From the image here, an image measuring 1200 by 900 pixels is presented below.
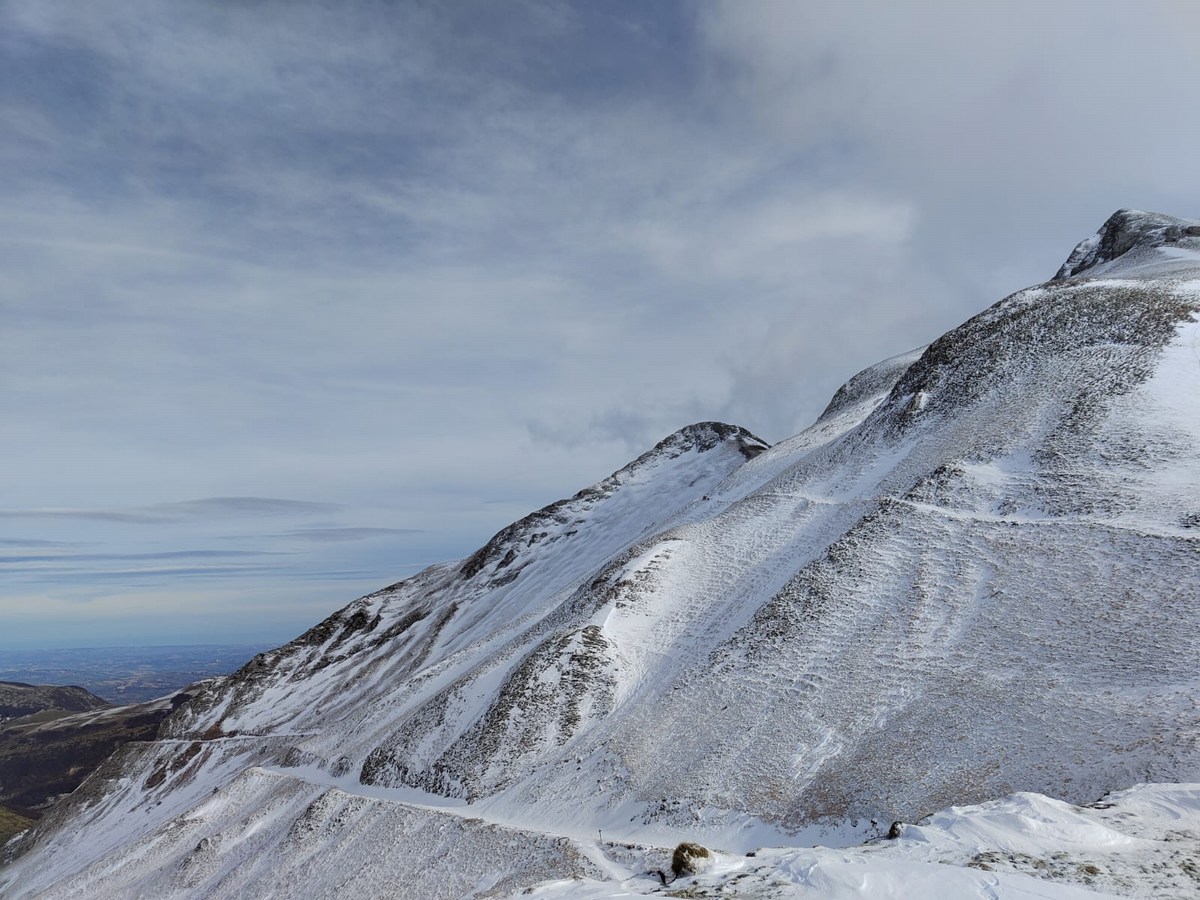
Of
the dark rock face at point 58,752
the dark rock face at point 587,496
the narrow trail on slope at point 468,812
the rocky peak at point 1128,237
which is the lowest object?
the dark rock face at point 58,752

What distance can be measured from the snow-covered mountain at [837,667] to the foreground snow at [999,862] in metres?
2.22

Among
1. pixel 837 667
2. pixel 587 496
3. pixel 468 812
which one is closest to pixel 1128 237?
pixel 587 496

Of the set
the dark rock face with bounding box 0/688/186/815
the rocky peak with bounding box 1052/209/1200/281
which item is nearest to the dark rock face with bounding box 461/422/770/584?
the rocky peak with bounding box 1052/209/1200/281

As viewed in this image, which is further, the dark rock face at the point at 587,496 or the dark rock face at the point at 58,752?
the dark rock face at the point at 58,752

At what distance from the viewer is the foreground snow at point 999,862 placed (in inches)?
438

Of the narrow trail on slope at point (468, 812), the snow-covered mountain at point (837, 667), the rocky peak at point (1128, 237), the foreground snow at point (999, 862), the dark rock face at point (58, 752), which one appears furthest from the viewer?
the dark rock face at point (58, 752)

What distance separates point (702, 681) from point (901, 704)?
949 centimetres

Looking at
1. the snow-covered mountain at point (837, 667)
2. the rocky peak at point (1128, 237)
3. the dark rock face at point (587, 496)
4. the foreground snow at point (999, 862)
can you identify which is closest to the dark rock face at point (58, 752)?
the dark rock face at point (587, 496)

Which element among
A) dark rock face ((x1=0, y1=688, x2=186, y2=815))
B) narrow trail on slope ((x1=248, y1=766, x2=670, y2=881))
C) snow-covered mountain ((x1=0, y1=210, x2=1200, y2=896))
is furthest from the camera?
dark rock face ((x1=0, y1=688, x2=186, y2=815))

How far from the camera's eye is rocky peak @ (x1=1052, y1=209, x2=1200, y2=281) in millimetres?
77938

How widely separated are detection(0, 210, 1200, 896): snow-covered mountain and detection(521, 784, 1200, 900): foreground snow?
2.22 m

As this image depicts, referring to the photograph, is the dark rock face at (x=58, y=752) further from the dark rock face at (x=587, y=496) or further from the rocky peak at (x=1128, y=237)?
the rocky peak at (x=1128, y=237)

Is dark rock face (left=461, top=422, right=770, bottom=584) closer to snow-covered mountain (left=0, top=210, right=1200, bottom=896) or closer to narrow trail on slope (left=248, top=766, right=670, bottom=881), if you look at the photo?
snow-covered mountain (left=0, top=210, right=1200, bottom=896)

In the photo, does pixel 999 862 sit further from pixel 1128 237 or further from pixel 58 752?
pixel 58 752
